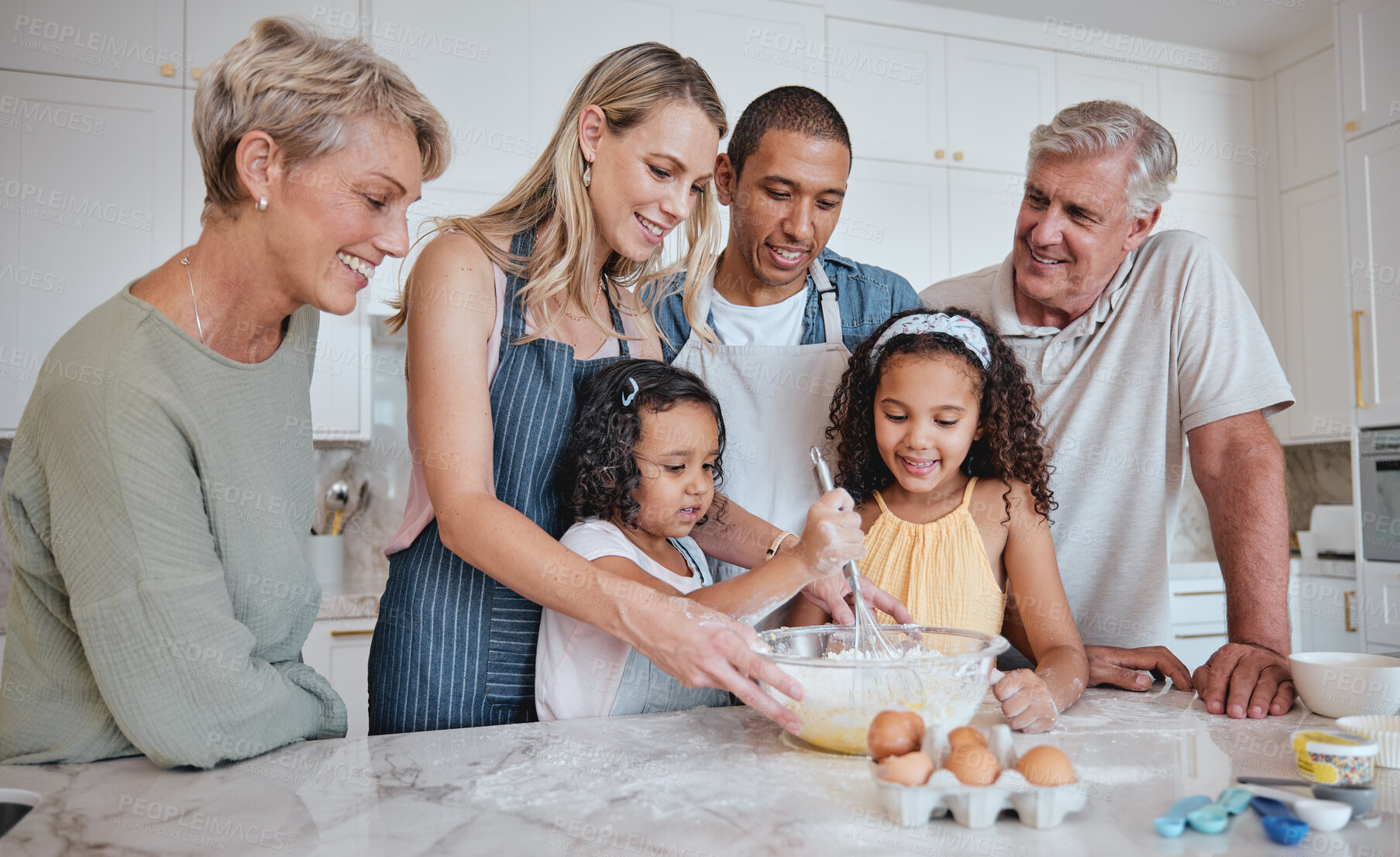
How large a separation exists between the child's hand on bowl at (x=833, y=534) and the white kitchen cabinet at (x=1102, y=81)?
120 inches

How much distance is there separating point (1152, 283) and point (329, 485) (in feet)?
8.23

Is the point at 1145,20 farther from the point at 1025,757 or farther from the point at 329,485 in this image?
the point at 1025,757

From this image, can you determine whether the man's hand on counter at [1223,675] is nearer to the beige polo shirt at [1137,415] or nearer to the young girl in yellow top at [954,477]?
the young girl in yellow top at [954,477]

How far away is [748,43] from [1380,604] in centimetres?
261

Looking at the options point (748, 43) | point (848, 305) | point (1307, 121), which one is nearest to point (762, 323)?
point (848, 305)

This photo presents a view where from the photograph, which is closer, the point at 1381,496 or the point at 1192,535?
the point at 1381,496

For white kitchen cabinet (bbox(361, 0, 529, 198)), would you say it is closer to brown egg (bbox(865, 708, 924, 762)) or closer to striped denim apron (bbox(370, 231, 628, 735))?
striped denim apron (bbox(370, 231, 628, 735))

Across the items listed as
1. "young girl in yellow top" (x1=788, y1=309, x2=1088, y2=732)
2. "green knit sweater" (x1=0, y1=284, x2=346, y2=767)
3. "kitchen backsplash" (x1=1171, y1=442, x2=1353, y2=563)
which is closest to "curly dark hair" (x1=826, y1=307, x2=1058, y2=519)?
"young girl in yellow top" (x1=788, y1=309, x2=1088, y2=732)

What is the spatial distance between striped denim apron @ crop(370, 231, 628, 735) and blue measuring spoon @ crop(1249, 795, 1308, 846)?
831 millimetres

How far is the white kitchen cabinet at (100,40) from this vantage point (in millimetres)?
2637

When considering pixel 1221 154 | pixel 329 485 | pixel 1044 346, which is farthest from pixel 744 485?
pixel 1221 154

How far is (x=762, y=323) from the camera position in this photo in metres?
1.69

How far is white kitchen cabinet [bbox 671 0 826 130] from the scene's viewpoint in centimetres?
314

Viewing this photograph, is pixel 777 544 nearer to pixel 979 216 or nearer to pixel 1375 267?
pixel 979 216
